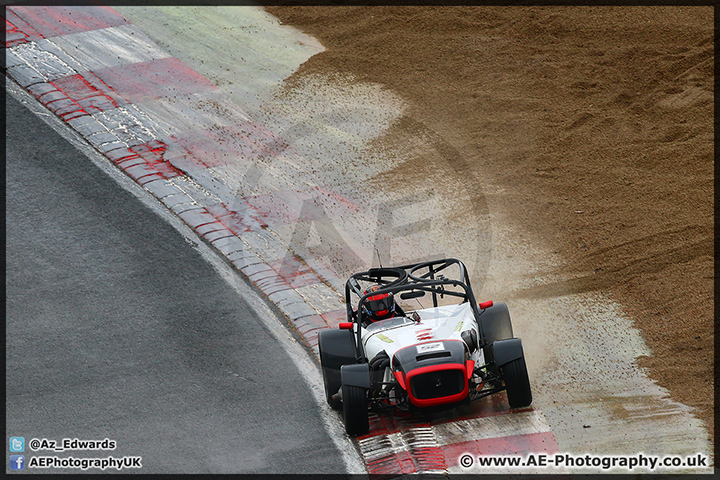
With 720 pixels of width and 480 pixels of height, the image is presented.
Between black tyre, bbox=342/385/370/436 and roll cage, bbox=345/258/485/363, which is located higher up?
roll cage, bbox=345/258/485/363

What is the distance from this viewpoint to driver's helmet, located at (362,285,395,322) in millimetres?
9953

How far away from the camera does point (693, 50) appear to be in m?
16.4

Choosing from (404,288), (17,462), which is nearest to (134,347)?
(17,462)

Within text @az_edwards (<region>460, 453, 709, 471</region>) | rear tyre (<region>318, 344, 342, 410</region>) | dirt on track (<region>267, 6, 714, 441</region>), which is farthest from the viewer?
dirt on track (<region>267, 6, 714, 441</region>)

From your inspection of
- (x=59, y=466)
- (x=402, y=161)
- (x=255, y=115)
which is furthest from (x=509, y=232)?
(x=59, y=466)

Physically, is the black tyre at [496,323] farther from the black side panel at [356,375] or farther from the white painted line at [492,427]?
the black side panel at [356,375]

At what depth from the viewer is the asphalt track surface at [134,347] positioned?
9211mm

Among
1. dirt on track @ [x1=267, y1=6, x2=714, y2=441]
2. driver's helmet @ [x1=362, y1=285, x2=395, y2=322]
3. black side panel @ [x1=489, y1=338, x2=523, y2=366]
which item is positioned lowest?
black side panel @ [x1=489, y1=338, x2=523, y2=366]

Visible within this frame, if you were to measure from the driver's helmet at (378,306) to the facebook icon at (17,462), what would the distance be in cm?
421

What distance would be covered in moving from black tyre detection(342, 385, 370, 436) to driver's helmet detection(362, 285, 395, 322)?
131 centimetres

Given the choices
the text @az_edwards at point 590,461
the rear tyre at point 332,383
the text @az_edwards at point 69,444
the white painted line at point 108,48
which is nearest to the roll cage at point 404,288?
the rear tyre at point 332,383

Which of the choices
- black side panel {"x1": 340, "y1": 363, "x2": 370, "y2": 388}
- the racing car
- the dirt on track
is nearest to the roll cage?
the racing car

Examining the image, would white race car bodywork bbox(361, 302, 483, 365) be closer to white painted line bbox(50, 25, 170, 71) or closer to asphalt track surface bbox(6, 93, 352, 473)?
asphalt track surface bbox(6, 93, 352, 473)

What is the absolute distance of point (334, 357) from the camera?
9.67 m
